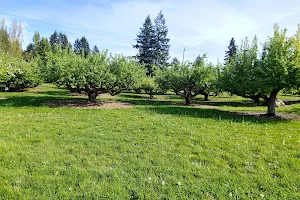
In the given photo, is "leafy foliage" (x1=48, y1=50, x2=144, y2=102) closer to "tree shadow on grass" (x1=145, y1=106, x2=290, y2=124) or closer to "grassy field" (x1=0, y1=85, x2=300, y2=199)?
"tree shadow on grass" (x1=145, y1=106, x2=290, y2=124)

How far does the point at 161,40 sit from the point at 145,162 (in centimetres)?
4679

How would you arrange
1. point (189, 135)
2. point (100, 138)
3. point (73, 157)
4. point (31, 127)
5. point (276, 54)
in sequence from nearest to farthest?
point (73, 157) → point (100, 138) → point (189, 135) → point (31, 127) → point (276, 54)

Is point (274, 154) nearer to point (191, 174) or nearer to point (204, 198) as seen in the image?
point (191, 174)

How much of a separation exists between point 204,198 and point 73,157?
8.05 feet

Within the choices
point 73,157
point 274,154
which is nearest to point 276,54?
point 274,154

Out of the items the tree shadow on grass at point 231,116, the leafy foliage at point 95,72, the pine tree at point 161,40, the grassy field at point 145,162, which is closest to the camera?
the grassy field at point 145,162

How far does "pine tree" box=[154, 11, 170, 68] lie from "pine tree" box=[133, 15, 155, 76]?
35.5 inches

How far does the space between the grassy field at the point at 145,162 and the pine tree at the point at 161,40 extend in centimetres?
4300

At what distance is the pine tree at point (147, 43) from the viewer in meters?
48.0

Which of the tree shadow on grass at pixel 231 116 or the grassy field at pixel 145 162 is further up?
the tree shadow on grass at pixel 231 116

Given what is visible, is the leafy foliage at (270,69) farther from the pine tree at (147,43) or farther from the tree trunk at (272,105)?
the pine tree at (147,43)

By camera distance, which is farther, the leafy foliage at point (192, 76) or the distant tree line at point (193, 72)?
the leafy foliage at point (192, 76)

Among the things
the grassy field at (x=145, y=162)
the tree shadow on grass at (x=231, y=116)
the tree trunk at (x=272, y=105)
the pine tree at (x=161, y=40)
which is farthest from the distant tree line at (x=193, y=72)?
the pine tree at (x=161, y=40)

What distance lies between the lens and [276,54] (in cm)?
823
